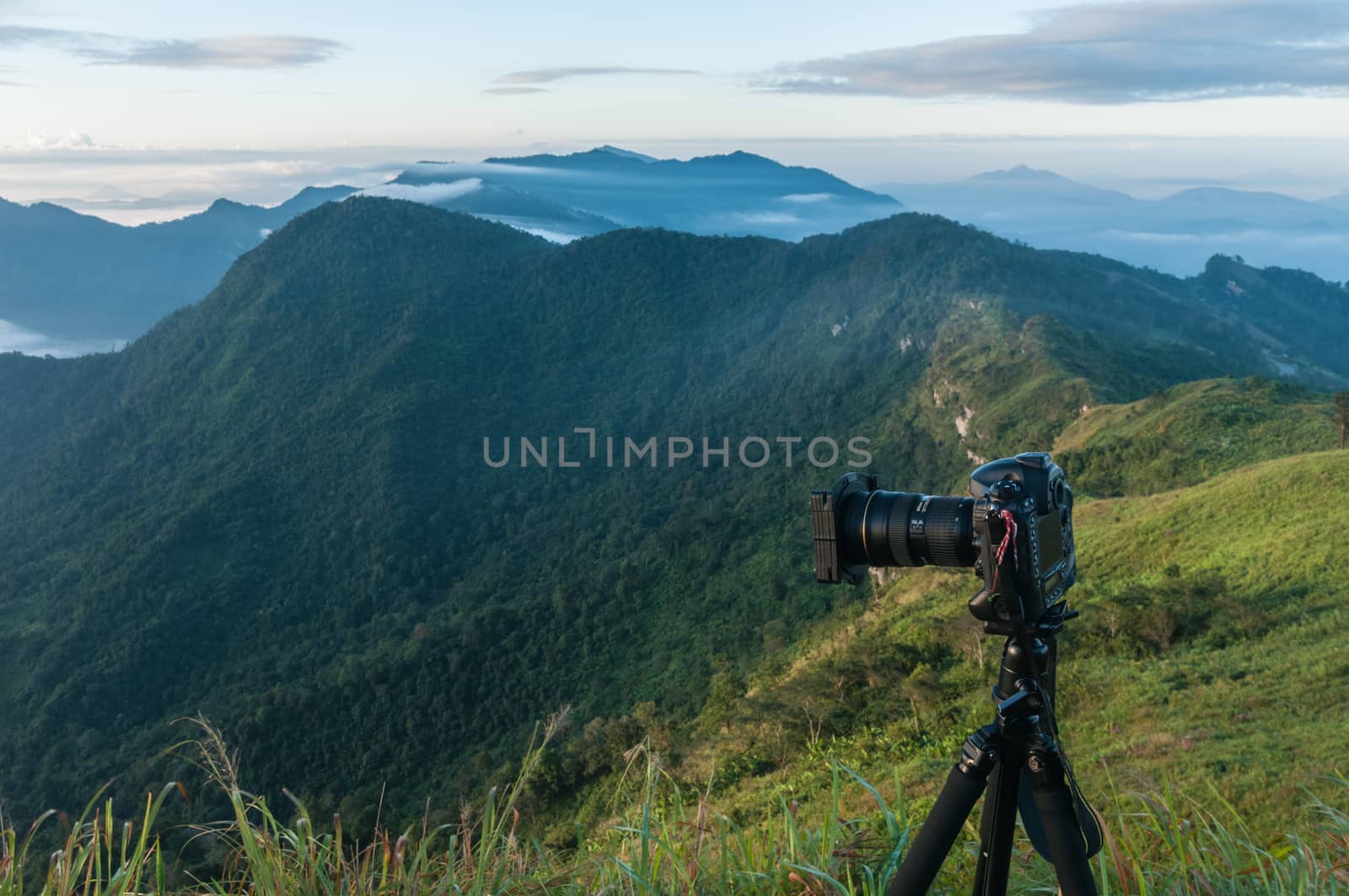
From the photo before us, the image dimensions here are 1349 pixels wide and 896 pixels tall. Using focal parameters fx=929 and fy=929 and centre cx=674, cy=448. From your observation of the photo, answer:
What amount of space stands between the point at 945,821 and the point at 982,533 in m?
0.76

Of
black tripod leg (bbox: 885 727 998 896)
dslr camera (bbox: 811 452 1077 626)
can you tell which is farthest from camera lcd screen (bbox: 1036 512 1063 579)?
black tripod leg (bbox: 885 727 998 896)

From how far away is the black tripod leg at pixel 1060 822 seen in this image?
2.31 m

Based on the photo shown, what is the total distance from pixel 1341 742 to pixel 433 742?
101ft

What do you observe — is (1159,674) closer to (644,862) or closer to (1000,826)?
(1000,826)

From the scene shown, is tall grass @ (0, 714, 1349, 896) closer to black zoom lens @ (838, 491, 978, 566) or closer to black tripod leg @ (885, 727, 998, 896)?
black tripod leg @ (885, 727, 998, 896)

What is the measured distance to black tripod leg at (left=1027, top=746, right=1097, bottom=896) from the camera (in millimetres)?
2309

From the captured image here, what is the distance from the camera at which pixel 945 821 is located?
2412 millimetres

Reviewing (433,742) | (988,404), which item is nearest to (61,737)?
(433,742)

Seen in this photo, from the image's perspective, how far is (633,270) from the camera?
3743 inches

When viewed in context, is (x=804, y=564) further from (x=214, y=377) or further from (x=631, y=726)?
(x=214, y=377)

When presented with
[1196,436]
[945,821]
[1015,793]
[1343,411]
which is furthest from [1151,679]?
[1196,436]

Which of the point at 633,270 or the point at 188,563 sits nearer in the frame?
the point at 188,563

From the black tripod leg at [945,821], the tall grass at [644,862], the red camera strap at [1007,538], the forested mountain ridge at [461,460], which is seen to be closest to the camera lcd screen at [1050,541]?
the red camera strap at [1007,538]

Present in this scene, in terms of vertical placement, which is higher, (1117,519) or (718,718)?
(1117,519)
